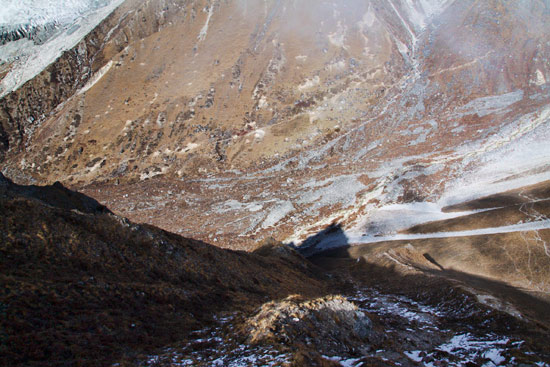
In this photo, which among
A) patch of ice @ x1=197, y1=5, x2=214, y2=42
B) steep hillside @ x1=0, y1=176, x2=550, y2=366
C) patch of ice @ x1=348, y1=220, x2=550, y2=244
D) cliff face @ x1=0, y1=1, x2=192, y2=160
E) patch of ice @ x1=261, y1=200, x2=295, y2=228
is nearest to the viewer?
steep hillside @ x1=0, y1=176, x2=550, y2=366

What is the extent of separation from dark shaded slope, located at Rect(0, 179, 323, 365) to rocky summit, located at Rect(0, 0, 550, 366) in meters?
0.07

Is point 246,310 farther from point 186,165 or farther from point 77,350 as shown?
point 186,165

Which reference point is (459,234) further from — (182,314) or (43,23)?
(43,23)

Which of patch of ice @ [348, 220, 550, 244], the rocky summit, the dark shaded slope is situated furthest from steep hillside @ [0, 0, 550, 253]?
the dark shaded slope

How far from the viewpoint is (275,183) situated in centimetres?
5250

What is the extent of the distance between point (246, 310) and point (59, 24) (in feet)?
317

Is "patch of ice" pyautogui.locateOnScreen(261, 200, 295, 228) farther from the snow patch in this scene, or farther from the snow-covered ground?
the snow-covered ground

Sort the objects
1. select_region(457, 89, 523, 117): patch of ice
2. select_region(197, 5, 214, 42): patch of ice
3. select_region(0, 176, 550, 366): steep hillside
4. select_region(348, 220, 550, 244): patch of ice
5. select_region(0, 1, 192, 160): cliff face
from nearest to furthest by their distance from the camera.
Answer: select_region(0, 176, 550, 366): steep hillside, select_region(348, 220, 550, 244): patch of ice, select_region(457, 89, 523, 117): patch of ice, select_region(0, 1, 192, 160): cliff face, select_region(197, 5, 214, 42): patch of ice

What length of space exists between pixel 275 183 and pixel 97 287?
43196 mm

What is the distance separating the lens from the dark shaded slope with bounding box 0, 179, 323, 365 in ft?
24.2

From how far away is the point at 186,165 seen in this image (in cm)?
5984

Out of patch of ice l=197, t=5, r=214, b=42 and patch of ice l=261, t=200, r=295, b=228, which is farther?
patch of ice l=197, t=5, r=214, b=42

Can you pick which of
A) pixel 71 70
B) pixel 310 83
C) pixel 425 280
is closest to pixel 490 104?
pixel 310 83

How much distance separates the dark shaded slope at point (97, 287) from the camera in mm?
7375
